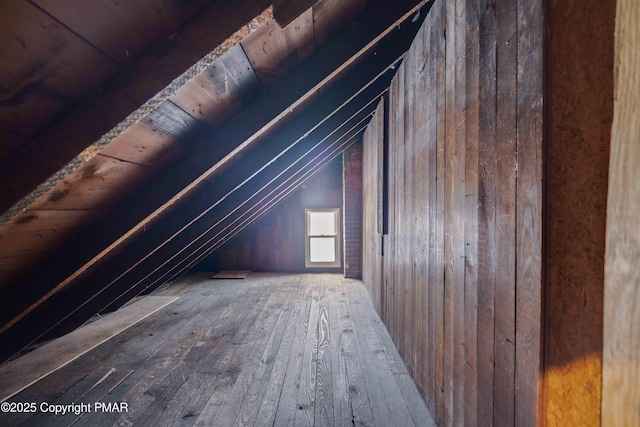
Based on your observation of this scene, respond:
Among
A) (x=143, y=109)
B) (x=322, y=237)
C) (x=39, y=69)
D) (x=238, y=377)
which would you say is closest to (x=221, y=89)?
(x=143, y=109)

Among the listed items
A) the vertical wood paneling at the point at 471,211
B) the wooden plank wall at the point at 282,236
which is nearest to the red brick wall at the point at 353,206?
the wooden plank wall at the point at 282,236

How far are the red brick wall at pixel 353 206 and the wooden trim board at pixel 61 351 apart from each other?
313cm

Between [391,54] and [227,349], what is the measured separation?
2716 millimetres

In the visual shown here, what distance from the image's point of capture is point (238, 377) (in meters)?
2.20

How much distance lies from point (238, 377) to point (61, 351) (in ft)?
5.87

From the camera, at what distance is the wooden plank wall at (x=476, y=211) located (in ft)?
2.74

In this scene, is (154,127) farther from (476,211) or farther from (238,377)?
(238,377)

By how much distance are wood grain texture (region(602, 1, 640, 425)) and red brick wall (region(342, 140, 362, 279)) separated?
186 inches

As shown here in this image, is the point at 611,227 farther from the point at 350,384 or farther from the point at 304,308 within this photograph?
the point at 304,308

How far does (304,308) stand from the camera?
3783 mm

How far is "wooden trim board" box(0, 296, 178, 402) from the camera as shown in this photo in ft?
7.26

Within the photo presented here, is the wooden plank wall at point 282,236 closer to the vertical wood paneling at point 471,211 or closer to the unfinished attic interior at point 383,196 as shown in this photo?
the unfinished attic interior at point 383,196

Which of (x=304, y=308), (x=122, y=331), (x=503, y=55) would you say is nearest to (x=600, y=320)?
(x=503, y=55)

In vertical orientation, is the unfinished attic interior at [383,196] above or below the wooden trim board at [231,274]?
above
